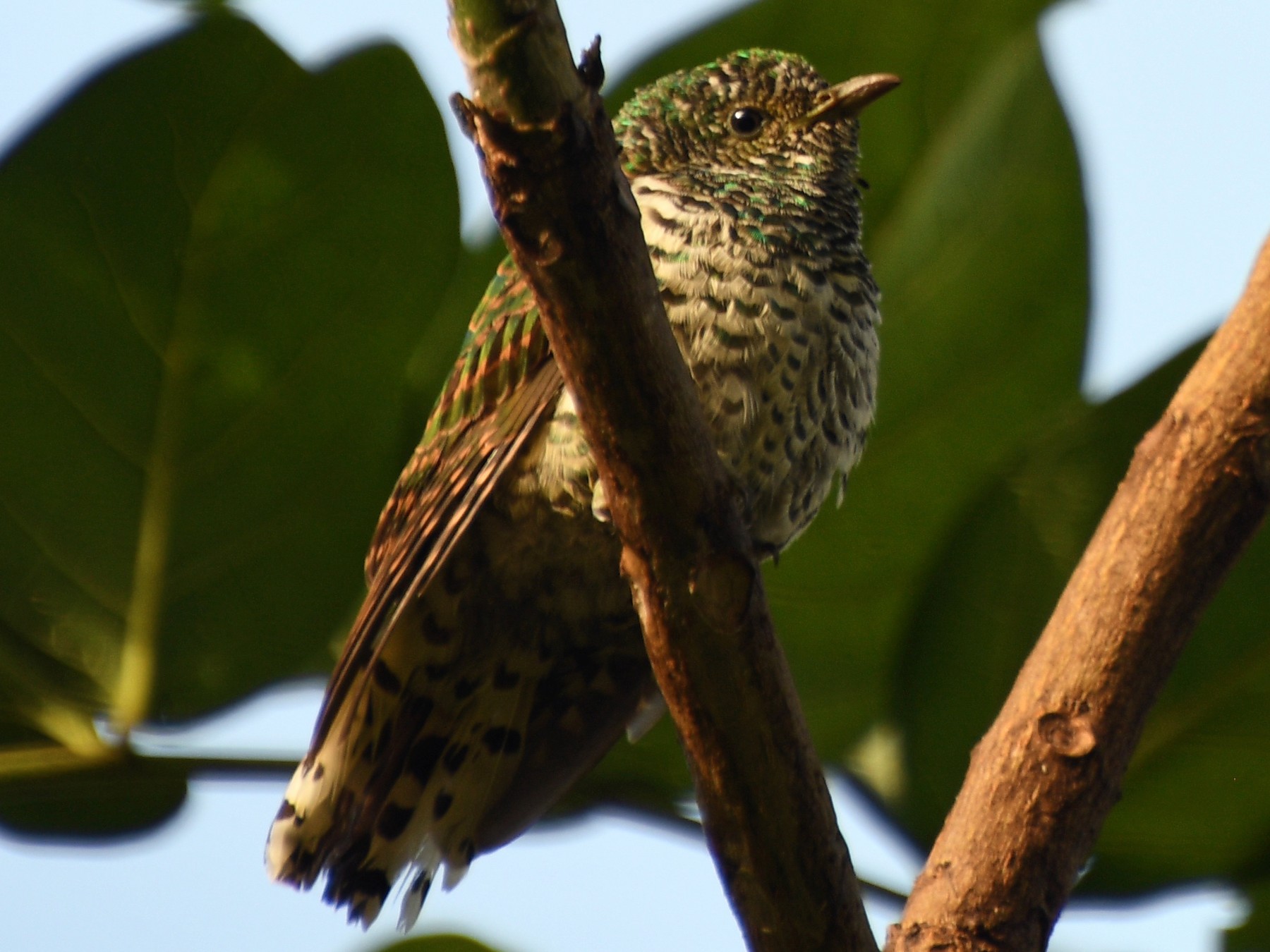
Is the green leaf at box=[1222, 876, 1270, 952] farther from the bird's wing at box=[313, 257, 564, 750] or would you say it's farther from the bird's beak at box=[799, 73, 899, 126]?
the bird's beak at box=[799, 73, 899, 126]

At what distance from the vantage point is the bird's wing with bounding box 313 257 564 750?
2.53 m

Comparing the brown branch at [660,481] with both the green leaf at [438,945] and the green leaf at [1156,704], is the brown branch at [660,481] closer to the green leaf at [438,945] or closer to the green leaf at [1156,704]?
the green leaf at [438,945]

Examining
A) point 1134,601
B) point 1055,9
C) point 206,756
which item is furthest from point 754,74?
point 206,756

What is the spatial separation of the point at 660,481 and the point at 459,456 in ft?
3.25

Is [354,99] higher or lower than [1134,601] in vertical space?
higher

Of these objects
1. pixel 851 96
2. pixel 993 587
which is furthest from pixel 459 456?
pixel 851 96

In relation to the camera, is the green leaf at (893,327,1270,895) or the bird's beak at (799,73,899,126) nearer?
the green leaf at (893,327,1270,895)

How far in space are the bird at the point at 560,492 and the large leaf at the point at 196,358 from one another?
0.62 ft

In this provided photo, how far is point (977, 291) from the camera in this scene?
2.79 m

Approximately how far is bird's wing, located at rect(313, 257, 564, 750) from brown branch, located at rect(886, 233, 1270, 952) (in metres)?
0.95

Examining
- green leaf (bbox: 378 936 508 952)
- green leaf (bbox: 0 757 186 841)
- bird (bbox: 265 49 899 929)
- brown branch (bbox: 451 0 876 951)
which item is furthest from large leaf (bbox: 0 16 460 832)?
brown branch (bbox: 451 0 876 951)

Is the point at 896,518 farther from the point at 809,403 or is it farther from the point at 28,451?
the point at 28,451

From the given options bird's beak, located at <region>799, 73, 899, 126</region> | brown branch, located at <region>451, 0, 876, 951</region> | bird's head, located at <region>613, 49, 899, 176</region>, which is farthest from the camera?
bird's head, located at <region>613, 49, 899, 176</region>

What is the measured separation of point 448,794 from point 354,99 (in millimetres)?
1303
